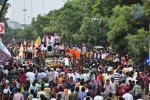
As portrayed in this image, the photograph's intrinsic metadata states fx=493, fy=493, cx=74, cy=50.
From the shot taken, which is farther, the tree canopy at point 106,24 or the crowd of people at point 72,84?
the tree canopy at point 106,24

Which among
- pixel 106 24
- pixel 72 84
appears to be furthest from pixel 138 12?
pixel 106 24

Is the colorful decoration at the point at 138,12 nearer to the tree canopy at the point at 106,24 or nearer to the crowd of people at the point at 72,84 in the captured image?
the tree canopy at the point at 106,24

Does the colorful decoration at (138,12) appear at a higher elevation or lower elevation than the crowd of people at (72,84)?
higher

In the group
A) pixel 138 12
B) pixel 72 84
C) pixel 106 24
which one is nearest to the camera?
pixel 72 84

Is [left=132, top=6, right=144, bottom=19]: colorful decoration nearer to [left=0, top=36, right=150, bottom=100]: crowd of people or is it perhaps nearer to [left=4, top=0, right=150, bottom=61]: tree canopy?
[left=4, top=0, right=150, bottom=61]: tree canopy

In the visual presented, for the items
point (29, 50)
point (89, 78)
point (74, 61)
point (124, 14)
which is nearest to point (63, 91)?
point (89, 78)

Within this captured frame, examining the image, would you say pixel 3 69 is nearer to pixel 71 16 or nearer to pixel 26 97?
pixel 26 97

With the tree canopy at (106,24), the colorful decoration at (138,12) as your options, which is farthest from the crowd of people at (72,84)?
the colorful decoration at (138,12)

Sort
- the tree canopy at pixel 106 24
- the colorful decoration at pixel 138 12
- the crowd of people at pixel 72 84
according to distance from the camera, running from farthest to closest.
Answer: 1. the tree canopy at pixel 106 24
2. the colorful decoration at pixel 138 12
3. the crowd of people at pixel 72 84

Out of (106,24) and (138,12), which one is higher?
(138,12)

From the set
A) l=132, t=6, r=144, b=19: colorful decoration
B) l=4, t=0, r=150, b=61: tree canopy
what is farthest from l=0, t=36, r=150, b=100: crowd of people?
l=132, t=6, r=144, b=19: colorful decoration

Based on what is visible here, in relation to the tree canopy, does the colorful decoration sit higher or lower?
higher

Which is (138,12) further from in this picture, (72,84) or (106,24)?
(106,24)

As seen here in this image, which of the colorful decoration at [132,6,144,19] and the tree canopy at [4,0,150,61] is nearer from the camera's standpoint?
the colorful decoration at [132,6,144,19]
